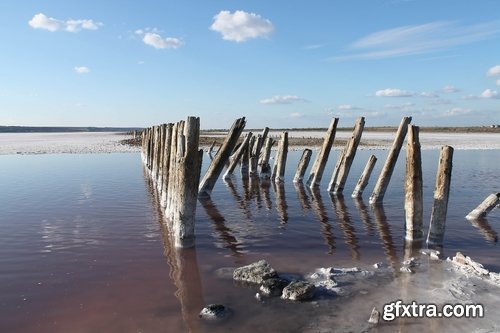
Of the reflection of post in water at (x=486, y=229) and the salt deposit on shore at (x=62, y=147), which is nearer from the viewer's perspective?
the reflection of post in water at (x=486, y=229)

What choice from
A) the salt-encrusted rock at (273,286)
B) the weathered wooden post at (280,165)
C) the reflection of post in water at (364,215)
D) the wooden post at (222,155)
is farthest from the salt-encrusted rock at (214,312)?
the weathered wooden post at (280,165)

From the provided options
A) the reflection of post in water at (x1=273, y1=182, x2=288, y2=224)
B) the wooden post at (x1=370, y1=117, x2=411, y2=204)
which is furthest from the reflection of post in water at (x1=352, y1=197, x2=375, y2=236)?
the reflection of post in water at (x1=273, y1=182, x2=288, y2=224)

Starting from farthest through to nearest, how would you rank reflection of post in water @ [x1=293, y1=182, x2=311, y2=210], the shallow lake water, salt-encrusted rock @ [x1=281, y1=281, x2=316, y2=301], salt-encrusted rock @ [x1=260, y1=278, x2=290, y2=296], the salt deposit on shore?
the salt deposit on shore < reflection of post in water @ [x1=293, y1=182, x2=311, y2=210] < salt-encrusted rock @ [x1=260, y1=278, x2=290, y2=296] < salt-encrusted rock @ [x1=281, y1=281, x2=316, y2=301] < the shallow lake water

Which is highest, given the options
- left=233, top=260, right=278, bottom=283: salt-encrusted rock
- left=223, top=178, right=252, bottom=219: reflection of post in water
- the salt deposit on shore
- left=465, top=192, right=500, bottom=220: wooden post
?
the salt deposit on shore

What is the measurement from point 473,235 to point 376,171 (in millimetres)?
12526

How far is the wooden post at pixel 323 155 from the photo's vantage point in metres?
15.5

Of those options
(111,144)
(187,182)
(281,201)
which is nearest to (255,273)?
(187,182)

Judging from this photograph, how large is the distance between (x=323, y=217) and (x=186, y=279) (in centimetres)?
555

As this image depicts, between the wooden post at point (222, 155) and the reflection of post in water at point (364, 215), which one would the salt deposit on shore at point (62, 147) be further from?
the reflection of post in water at point (364, 215)

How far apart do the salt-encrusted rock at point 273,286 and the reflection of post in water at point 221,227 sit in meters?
2.10

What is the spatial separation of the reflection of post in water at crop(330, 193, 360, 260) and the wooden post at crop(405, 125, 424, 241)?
3.91 feet

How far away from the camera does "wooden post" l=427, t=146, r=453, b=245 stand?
845 centimetres

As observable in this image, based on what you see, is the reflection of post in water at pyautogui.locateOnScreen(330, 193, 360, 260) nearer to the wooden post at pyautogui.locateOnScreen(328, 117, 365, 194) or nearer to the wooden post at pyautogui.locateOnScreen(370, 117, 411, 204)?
the wooden post at pyautogui.locateOnScreen(328, 117, 365, 194)

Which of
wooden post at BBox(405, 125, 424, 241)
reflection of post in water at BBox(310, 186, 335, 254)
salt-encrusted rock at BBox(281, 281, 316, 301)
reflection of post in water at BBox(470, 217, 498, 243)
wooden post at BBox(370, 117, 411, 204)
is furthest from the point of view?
wooden post at BBox(370, 117, 411, 204)
